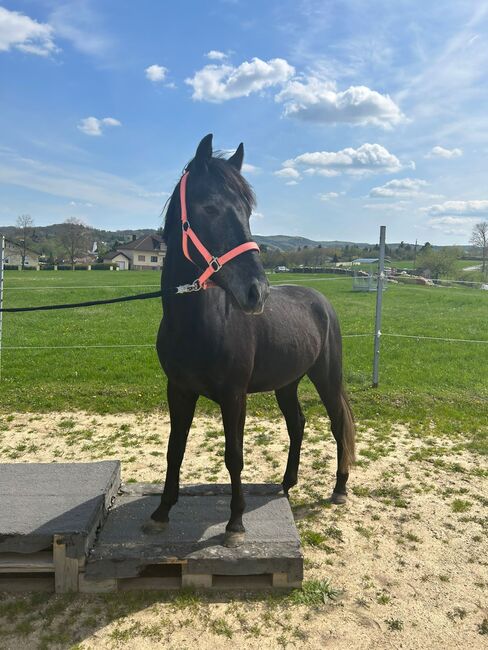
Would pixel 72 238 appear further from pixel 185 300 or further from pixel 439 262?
pixel 185 300

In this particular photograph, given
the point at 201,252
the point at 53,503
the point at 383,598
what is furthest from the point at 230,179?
the point at 383,598

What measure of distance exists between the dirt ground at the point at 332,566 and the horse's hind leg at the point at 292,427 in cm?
17

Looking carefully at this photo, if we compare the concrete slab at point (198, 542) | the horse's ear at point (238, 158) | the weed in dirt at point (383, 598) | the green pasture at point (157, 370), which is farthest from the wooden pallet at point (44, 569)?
the green pasture at point (157, 370)

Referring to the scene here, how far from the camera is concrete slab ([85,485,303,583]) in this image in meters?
3.00

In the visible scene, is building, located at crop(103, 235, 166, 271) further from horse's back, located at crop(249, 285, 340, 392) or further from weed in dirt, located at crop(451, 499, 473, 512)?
weed in dirt, located at crop(451, 499, 473, 512)

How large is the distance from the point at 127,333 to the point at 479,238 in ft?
218

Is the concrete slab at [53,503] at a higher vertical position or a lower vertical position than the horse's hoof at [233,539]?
higher

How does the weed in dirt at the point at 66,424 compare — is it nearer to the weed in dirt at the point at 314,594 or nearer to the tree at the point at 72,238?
the weed in dirt at the point at 314,594

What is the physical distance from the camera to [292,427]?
4531 mm

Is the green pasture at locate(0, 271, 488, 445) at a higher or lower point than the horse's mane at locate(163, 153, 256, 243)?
lower

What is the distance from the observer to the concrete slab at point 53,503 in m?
2.96

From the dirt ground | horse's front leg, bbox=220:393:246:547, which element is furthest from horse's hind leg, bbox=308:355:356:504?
horse's front leg, bbox=220:393:246:547

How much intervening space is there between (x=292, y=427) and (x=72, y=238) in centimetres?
7635

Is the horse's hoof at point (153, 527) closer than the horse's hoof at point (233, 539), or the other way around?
the horse's hoof at point (233, 539)
